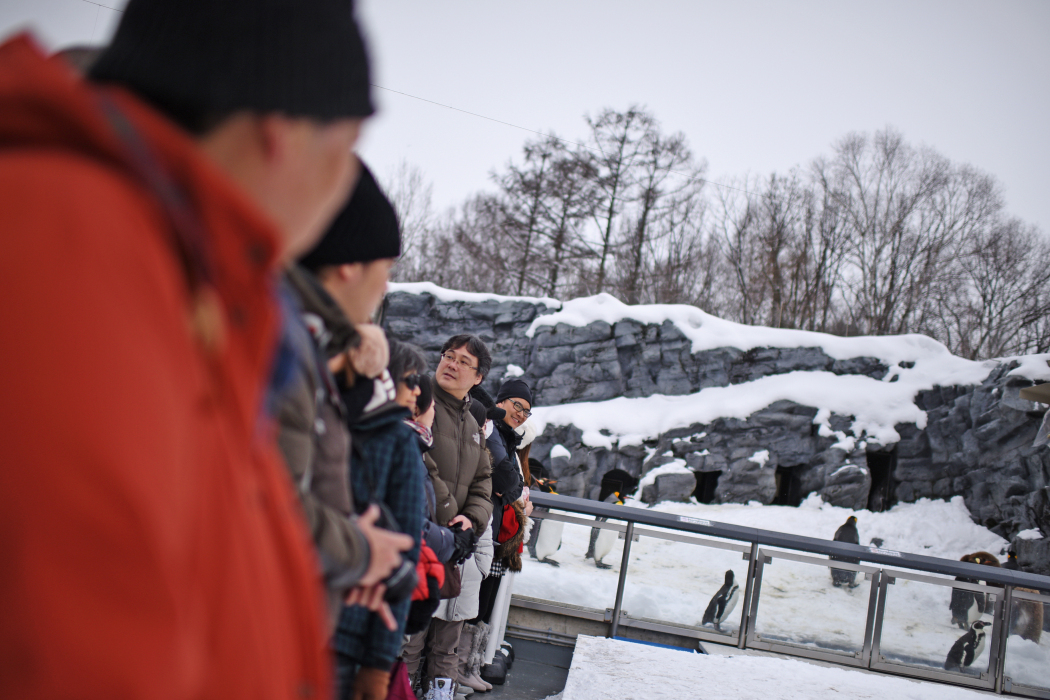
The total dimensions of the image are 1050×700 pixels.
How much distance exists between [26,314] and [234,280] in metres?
0.15

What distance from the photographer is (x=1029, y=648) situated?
6.03 metres

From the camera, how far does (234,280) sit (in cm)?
56

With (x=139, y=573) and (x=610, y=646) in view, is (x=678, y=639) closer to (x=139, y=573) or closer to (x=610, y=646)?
(x=610, y=646)

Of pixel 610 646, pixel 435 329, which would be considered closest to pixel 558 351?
pixel 435 329

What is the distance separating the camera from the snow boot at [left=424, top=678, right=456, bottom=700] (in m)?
3.96

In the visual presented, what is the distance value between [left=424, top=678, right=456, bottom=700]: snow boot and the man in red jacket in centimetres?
374

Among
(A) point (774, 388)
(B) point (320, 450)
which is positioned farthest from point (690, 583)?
(A) point (774, 388)

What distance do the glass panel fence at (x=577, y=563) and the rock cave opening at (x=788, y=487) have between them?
1654cm

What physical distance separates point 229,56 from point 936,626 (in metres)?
7.46

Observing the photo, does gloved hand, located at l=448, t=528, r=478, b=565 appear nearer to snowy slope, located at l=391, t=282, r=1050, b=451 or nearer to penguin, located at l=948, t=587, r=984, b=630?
penguin, located at l=948, t=587, r=984, b=630

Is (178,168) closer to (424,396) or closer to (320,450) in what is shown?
(320,450)

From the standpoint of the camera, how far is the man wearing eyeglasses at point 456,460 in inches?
146

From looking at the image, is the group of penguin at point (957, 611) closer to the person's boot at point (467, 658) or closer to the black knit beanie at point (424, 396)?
the person's boot at point (467, 658)

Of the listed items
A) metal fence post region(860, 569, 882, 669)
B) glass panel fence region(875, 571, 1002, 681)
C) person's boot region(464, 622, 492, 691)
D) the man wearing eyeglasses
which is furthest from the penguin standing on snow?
the man wearing eyeglasses
